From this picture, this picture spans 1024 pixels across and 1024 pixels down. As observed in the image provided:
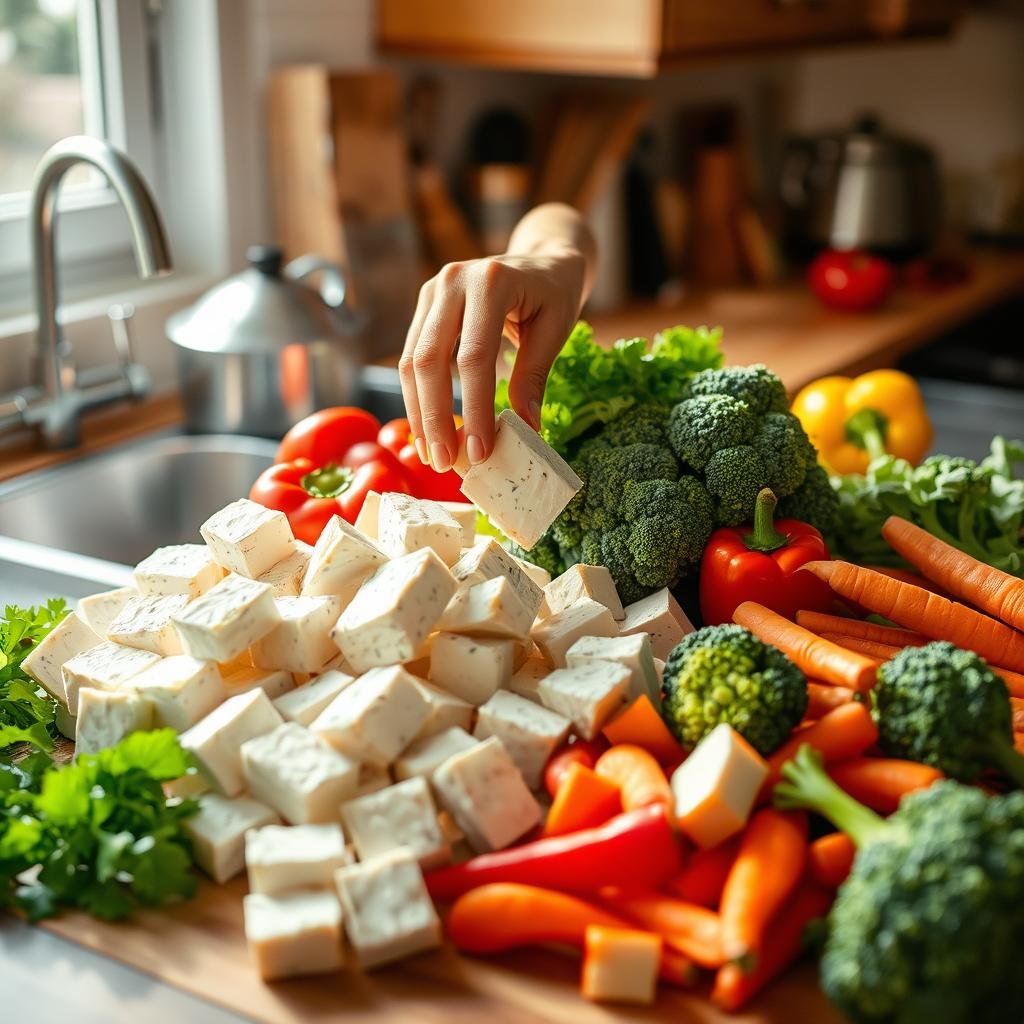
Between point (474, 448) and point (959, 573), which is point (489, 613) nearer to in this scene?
point (474, 448)

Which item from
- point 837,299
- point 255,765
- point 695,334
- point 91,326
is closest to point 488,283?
point 695,334

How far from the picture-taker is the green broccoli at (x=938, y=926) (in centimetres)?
82

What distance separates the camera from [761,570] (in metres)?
1.33

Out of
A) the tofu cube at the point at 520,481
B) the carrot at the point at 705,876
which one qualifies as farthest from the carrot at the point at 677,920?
the tofu cube at the point at 520,481

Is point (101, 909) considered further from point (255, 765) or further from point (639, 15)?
point (639, 15)

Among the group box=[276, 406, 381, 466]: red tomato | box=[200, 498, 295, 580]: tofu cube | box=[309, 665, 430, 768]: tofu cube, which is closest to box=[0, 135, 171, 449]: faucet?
box=[276, 406, 381, 466]: red tomato

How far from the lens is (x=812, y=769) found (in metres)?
1.02

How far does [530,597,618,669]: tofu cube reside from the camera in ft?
4.00

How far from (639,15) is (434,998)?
208 centimetres

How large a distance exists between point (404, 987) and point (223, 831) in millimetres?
208

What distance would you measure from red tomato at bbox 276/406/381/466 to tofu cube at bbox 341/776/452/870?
2.55ft

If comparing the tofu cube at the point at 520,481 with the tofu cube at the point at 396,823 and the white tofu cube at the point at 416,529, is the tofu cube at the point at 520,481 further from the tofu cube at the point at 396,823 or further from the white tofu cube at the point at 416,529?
the tofu cube at the point at 396,823

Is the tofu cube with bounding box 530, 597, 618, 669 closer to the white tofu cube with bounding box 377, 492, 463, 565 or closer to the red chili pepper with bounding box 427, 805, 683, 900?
the white tofu cube with bounding box 377, 492, 463, 565

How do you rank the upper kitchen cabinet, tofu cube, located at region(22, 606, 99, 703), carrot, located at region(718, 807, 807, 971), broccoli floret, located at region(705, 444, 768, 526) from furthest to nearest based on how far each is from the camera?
1. the upper kitchen cabinet
2. broccoli floret, located at region(705, 444, 768, 526)
3. tofu cube, located at region(22, 606, 99, 703)
4. carrot, located at region(718, 807, 807, 971)
